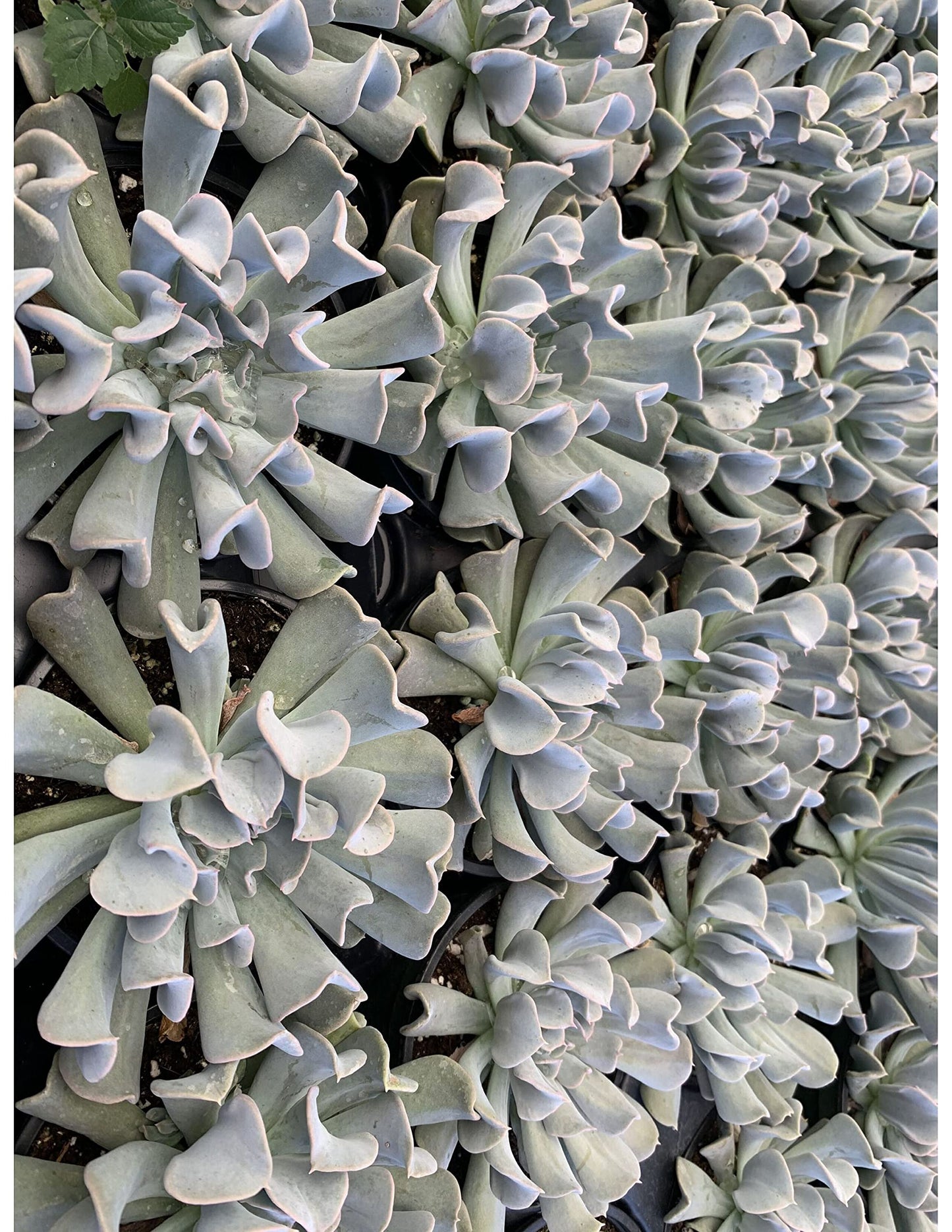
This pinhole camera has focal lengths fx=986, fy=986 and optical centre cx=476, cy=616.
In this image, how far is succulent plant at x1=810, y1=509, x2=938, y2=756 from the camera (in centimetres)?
96

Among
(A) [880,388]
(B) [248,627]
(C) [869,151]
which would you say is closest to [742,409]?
(A) [880,388]

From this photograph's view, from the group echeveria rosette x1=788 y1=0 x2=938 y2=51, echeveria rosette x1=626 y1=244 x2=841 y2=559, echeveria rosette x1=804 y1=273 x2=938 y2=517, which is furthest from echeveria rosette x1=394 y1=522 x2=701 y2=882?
echeveria rosette x1=788 y1=0 x2=938 y2=51

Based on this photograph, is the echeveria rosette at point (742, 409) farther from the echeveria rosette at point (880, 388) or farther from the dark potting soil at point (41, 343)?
the dark potting soil at point (41, 343)

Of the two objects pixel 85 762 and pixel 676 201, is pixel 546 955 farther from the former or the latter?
pixel 676 201

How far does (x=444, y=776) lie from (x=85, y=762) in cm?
22

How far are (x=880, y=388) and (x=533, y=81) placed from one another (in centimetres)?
48

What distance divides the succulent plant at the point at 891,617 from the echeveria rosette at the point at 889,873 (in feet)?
0.21

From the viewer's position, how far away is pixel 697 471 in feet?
2.68

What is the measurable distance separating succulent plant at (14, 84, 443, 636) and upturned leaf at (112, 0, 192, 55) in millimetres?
20

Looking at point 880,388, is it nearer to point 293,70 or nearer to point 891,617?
point 891,617

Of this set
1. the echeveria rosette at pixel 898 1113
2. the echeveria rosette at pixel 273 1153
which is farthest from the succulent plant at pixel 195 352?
the echeveria rosette at pixel 898 1113

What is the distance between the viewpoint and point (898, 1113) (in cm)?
94
